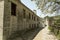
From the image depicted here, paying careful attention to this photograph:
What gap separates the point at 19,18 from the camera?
17.0 metres

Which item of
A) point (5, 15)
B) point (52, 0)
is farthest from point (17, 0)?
point (52, 0)

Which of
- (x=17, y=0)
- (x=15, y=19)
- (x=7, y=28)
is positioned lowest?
(x=7, y=28)

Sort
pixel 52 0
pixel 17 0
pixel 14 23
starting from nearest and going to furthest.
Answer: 1. pixel 52 0
2. pixel 14 23
3. pixel 17 0

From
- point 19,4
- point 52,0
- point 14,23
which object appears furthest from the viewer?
point 19,4

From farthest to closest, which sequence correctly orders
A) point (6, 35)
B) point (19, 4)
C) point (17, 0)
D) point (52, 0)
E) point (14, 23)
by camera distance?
point (19, 4) → point (17, 0) → point (14, 23) → point (52, 0) → point (6, 35)

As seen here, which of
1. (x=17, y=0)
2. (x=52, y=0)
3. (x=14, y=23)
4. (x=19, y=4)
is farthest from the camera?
(x=19, y=4)

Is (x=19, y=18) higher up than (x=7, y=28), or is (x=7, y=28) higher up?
(x=19, y=18)

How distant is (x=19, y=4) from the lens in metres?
17.2

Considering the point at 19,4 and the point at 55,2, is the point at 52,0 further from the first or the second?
the point at 19,4

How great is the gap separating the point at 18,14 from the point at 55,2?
5269 mm

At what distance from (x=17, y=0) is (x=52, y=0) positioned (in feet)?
15.3

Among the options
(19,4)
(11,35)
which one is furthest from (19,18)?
(11,35)

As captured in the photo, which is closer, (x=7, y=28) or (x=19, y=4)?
(x=7, y=28)

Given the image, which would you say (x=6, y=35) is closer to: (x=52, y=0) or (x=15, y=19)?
(x=15, y=19)
